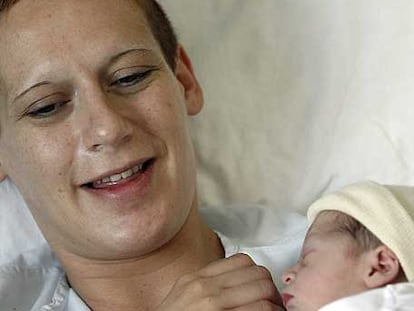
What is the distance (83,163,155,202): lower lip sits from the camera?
4.86 ft

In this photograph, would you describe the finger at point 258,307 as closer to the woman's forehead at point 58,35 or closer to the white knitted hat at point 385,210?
the white knitted hat at point 385,210

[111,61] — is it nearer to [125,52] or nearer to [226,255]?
[125,52]

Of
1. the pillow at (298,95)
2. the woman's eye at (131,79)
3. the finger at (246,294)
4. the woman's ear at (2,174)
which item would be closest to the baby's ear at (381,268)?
the finger at (246,294)

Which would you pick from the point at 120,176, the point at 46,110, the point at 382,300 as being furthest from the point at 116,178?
the point at 382,300

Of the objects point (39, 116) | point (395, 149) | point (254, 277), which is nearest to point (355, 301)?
point (254, 277)

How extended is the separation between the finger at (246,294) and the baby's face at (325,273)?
0.10 meters

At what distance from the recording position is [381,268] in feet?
4.02

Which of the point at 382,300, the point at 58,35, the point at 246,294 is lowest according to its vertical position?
the point at 246,294

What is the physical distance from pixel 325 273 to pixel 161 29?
581 mm

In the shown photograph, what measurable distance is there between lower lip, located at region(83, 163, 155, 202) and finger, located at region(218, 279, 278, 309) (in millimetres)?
210

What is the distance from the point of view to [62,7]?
1481mm

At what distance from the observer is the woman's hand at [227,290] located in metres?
1.39

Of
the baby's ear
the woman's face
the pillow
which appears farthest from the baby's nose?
the pillow

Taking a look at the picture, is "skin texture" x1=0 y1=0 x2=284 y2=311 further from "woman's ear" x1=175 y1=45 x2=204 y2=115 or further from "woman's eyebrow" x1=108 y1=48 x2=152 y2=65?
"woman's ear" x1=175 y1=45 x2=204 y2=115
